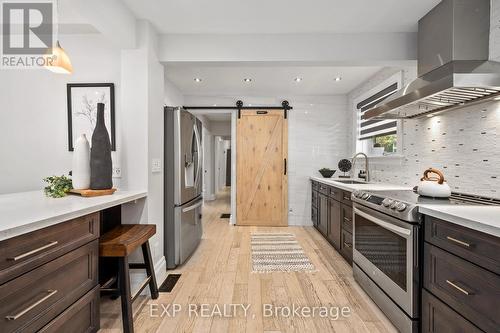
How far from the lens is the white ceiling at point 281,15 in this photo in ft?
6.87

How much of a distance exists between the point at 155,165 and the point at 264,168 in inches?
100

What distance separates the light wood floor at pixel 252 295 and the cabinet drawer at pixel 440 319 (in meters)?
0.35

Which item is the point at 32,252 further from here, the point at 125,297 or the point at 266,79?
the point at 266,79

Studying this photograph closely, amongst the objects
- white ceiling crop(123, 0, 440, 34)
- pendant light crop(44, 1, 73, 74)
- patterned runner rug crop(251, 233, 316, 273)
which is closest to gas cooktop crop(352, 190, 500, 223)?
patterned runner rug crop(251, 233, 316, 273)

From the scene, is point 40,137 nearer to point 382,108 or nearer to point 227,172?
point 382,108

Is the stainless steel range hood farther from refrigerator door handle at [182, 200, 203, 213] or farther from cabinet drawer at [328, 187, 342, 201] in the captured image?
refrigerator door handle at [182, 200, 203, 213]

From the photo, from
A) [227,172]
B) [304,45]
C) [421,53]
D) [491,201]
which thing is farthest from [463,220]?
[227,172]

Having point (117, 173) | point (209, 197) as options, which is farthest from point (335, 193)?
Answer: point (209, 197)

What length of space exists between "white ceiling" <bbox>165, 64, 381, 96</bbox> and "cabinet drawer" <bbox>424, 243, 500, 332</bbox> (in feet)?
8.62

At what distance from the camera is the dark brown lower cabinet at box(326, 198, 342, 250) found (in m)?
3.21

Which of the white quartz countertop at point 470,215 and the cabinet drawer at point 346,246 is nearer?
the white quartz countertop at point 470,215

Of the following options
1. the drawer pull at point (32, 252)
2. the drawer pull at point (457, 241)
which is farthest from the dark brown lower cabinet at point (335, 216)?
the drawer pull at point (32, 252)

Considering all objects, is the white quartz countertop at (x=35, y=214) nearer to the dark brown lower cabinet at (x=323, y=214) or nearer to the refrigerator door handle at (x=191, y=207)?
the refrigerator door handle at (x=191, y=207)

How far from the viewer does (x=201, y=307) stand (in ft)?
6.82
